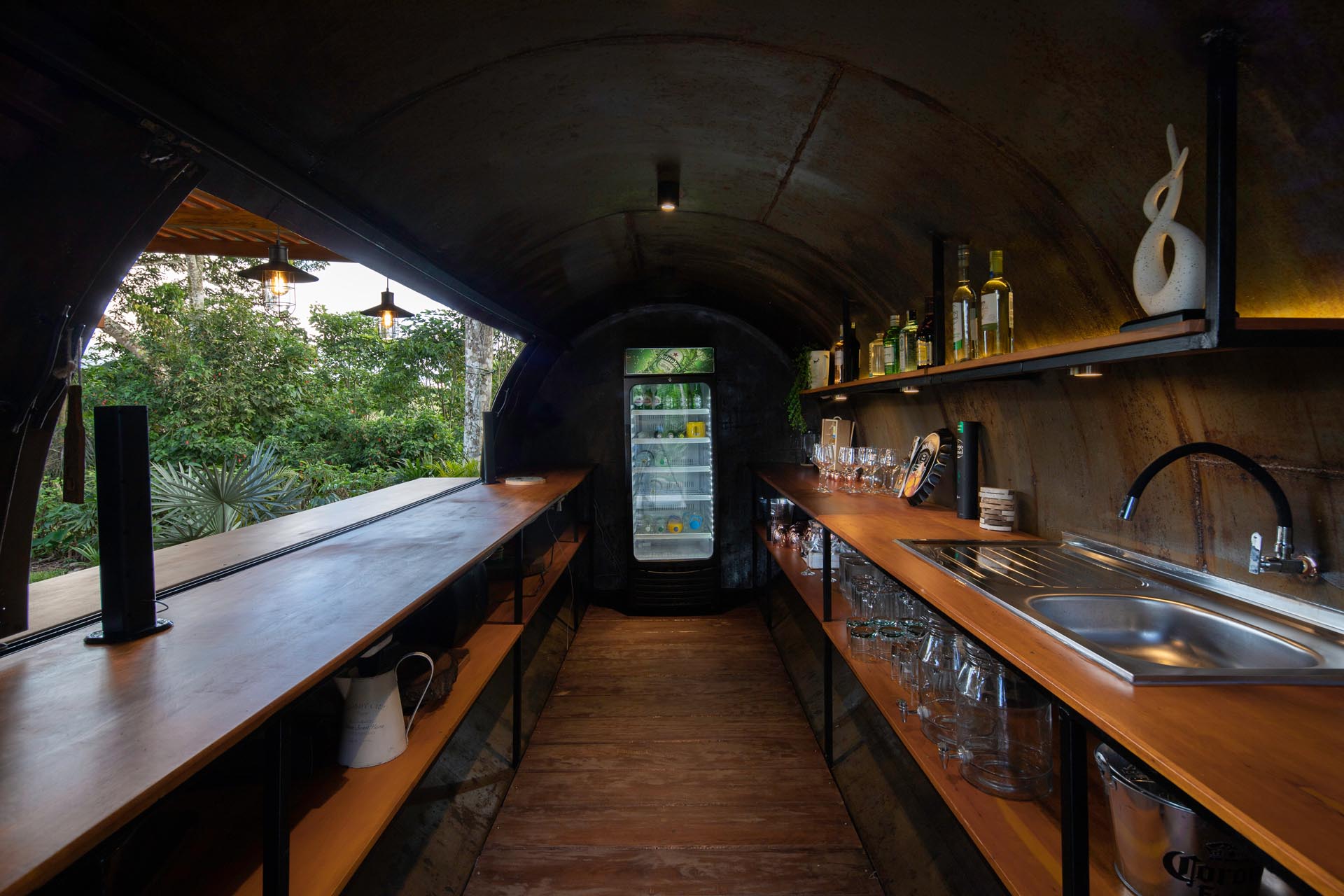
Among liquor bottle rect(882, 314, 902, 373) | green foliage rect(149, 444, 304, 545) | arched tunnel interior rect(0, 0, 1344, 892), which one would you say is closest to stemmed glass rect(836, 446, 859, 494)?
liquor bottle rect(882, 314, 902, 373)

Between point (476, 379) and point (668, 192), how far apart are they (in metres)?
6.14

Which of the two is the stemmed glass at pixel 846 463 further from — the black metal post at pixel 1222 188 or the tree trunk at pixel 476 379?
the tree trunk at pixel 476 379

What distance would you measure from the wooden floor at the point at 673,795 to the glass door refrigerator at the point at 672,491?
111cm

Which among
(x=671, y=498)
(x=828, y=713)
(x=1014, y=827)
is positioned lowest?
(x=828, y=713)

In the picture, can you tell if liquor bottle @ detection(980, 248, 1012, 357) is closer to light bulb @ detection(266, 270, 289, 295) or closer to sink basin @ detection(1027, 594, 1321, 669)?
sink basin @ detection(1027, 594, 1321, 669)

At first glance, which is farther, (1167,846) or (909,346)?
(909,346)

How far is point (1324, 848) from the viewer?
0.70 m

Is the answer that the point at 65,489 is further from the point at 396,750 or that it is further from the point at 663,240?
the point at 663,240

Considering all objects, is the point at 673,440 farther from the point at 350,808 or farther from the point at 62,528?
the point at 62,528

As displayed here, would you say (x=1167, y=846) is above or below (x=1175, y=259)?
below

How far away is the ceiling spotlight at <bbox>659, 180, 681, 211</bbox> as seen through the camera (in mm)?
3045

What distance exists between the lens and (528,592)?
3.45 metres

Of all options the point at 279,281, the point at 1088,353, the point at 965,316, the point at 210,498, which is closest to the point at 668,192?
the point at 965,316

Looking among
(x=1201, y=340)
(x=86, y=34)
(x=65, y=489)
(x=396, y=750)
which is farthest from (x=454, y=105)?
(x=1201, y=340)
